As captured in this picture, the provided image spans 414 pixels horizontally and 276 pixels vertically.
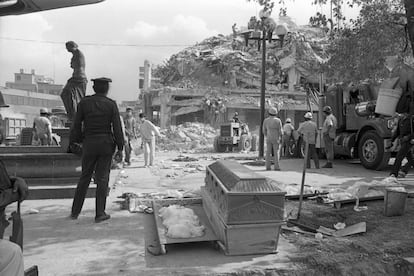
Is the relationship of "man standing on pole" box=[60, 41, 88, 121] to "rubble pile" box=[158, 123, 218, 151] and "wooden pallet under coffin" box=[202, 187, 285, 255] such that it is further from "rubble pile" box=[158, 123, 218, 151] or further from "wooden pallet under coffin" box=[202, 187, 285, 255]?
"rubble pile" box=[158, 123, 218, 151]

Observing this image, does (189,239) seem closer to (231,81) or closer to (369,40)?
(369,40)

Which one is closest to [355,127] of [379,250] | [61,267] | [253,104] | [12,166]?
[379,250]

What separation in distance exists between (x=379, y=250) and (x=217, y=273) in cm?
185

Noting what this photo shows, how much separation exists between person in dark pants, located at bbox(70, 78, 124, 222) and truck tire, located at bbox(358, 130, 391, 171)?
8186mm

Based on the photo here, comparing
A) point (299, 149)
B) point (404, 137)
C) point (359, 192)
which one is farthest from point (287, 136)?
point (359, 192)

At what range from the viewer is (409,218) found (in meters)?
5.54

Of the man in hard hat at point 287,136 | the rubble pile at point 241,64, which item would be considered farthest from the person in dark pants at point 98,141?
the rubble pile at point 241,64

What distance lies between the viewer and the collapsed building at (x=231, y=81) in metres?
38.5

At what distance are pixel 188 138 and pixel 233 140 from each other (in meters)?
7.99

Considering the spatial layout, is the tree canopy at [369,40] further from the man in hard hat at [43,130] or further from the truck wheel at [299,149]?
the man in hard hat at [43,130]

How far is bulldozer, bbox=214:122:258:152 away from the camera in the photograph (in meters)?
23.0

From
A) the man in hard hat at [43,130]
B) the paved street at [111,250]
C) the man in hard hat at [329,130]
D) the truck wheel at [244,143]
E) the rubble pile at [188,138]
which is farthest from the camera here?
the rubble pile at [188,138]

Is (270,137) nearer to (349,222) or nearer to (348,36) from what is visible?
(348,36)

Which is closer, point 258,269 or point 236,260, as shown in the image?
point 258,269
